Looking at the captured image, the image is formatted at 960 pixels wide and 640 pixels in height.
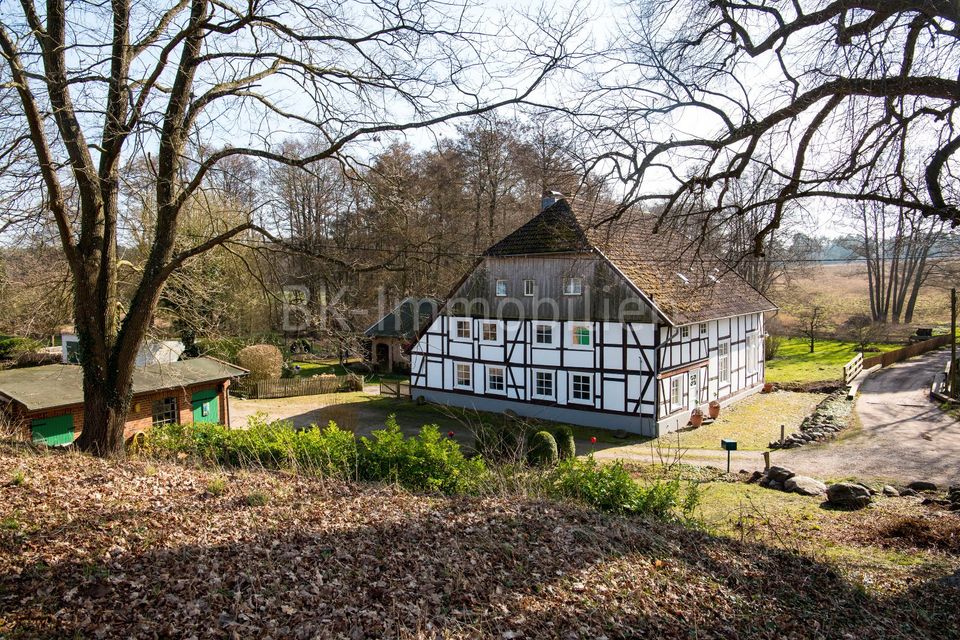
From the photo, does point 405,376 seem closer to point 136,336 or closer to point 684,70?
point 136,336

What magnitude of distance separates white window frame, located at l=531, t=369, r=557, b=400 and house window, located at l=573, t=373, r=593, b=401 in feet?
2.52

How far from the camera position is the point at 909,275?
41906 millimetres

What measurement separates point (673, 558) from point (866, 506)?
7.70 m

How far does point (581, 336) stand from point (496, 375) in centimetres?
396

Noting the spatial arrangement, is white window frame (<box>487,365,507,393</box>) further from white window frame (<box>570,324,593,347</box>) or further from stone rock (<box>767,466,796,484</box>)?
stone rock (<box>767,466,796,484</box>)

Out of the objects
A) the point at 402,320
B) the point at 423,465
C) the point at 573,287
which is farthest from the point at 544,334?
the point at 402,320

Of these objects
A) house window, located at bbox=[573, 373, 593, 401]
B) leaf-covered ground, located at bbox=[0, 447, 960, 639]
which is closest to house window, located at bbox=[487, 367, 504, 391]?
house window, located at bbox=[573, 373, 593, 401]

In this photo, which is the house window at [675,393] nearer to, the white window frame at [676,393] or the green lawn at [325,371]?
the white window frame at [676,393]

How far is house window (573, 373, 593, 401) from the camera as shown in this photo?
20.4 metres

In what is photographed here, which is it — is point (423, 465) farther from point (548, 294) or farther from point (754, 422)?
point (754, 422)

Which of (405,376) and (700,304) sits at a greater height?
(700,304)

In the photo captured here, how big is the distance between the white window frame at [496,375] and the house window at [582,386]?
2.92 metres

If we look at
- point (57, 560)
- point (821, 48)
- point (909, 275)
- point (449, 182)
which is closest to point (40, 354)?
point (449, 182)

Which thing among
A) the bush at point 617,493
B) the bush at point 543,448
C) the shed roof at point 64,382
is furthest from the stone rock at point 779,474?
the shed roof at point 64,382
